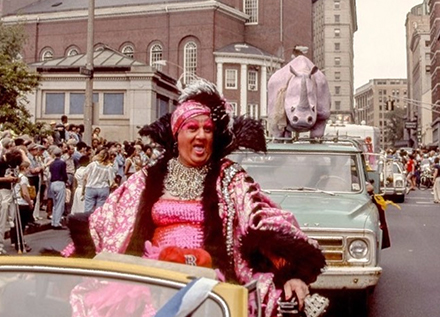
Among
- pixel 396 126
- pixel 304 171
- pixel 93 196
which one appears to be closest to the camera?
pixel 304 171

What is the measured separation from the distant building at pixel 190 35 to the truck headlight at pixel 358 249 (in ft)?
197

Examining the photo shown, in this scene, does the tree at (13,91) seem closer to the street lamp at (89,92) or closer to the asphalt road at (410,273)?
the street lamp at (89,92)

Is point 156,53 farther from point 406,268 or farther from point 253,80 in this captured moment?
point 406,268

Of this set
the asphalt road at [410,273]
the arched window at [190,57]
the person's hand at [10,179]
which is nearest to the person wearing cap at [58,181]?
the person's hand at [10,179]

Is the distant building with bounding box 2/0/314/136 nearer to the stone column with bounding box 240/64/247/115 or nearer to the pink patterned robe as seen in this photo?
the stone column with bounding box 240/64/247/115

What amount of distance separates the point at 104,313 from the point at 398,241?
43.5 ft

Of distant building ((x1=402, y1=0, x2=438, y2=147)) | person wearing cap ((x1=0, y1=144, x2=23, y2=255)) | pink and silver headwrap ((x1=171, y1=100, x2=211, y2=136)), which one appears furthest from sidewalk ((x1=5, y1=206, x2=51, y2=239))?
distant building ((x1=402, y1=0, x2=438, y2=147))

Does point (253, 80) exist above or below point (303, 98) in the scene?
above

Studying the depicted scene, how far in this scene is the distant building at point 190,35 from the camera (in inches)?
2763

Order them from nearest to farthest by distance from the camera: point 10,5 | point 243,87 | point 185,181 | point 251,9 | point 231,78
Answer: point 185,181 < point 243,87 < point 231,78 < point 251,9 < point 10,5

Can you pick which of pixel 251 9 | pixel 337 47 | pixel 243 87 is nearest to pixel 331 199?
pixel 243 87

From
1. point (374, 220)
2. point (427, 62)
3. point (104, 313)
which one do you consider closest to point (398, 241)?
point (374, 220)

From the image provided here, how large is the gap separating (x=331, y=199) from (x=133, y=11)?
220ft

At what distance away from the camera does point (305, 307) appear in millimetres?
3975
